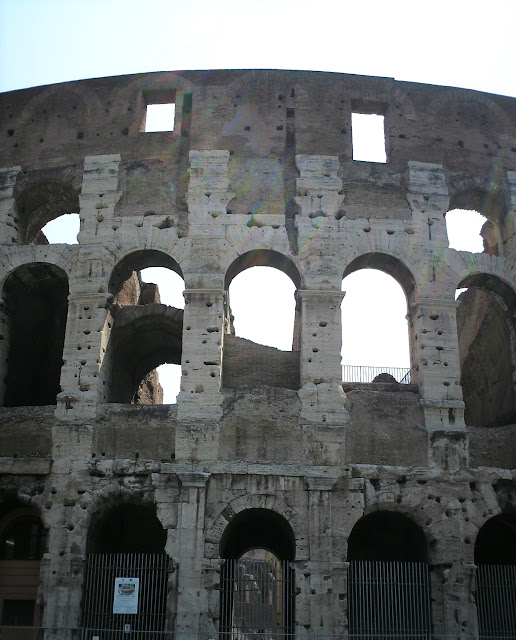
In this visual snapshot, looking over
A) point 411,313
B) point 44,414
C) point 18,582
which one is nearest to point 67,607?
point 18,582

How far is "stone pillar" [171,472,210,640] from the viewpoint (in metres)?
11.0

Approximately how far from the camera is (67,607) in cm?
1127

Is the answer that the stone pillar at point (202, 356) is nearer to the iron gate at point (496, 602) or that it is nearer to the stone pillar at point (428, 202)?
the stone pillar at point (428, 202)

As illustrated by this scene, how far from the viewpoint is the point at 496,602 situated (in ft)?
38.2

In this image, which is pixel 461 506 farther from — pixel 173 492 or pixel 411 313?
pixel 173 492

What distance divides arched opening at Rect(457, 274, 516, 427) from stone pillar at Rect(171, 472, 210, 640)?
5.52 m

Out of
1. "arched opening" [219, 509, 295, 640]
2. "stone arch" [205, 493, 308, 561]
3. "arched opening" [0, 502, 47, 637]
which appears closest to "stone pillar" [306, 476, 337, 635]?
"stone arch" [205, 493, 308, 561]

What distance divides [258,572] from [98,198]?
729cm

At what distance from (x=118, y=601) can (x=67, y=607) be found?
0.76 m

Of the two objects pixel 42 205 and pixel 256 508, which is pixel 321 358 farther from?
pixel 42 205

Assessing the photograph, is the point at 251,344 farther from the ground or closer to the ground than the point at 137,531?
farther from the ground

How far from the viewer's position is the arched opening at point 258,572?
11.6 meters

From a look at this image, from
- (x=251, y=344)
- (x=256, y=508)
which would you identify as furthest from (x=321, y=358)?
(x=256, y=508)

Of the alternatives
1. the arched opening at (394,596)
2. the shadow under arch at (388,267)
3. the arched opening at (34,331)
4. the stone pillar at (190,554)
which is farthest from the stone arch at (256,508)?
the arched opening at (34,331)
